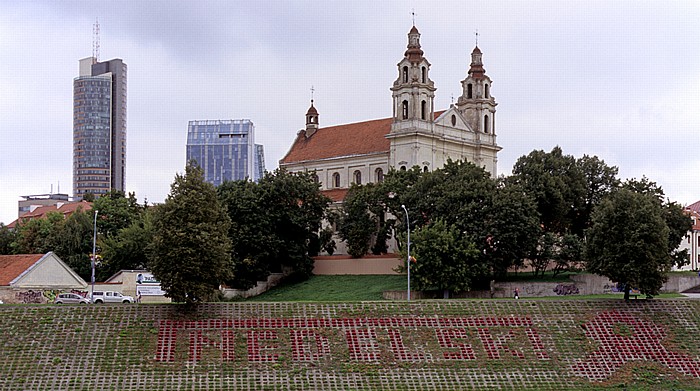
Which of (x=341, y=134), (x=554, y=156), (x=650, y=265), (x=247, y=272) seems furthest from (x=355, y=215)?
(x=650, y=265)

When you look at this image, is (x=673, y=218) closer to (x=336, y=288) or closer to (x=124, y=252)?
(x=336, y=288)

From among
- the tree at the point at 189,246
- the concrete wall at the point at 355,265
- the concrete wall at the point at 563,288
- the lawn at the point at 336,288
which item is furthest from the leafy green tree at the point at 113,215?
the tree at the point at 189,246

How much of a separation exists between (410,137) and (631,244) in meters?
42.4

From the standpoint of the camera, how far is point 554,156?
78.5m

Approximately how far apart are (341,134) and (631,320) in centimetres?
6047

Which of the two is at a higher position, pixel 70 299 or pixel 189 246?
pixel 189 246

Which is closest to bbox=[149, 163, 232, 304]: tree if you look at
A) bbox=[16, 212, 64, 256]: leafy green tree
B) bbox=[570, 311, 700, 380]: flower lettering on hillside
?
bbox=[570, 311, 700, 380]: flower lettering on hillside

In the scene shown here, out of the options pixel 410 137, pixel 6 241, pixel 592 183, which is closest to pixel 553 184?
pixel 592 183

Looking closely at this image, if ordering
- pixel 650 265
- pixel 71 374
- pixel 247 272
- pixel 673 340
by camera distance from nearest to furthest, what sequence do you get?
1. pixel 71 374
2. pixel 673 340
3. pixel 650 265
4. pixel 247 272

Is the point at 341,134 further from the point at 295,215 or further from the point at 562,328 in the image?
the point at 562,328

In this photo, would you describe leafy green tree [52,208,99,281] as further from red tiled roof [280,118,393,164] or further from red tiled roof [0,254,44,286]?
red tiled roof [280,118,393,164]

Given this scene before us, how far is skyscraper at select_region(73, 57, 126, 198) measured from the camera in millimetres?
194125

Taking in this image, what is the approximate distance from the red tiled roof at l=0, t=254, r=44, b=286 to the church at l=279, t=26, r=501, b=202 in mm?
29113

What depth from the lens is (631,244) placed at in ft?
167
